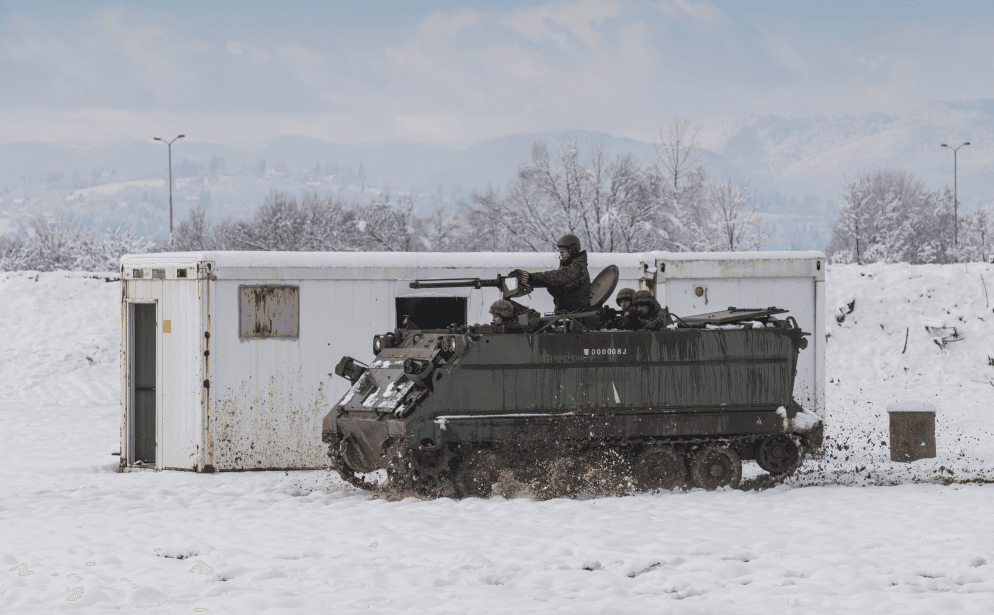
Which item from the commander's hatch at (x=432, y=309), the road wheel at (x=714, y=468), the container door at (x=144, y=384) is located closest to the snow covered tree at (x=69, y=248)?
the container door at (x=144, y=384)

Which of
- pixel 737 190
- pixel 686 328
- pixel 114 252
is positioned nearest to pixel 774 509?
pixel 686 328

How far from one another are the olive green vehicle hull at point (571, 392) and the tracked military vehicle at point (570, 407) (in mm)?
12

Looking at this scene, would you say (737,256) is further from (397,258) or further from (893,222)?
(893,222)

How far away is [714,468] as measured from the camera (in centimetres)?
1126

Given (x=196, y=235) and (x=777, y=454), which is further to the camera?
(x=196, y=235)

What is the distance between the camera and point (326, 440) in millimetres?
11305

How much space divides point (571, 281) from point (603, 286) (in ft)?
1.20

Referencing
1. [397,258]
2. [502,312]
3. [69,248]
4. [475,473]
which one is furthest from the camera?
[69,248]

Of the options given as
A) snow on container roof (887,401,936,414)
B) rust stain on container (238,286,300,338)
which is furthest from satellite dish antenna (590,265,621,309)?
snow on container roof (887,401,936,414)

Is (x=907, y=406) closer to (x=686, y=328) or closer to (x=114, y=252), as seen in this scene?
(x=686, y=328)

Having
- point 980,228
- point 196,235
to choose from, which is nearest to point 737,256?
point 980,228

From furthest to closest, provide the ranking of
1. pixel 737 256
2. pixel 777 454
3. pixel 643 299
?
pixel 737 256 < pixel 777 454 < pixel 643 299

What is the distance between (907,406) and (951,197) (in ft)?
209

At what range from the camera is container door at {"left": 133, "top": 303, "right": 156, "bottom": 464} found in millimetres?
13500
